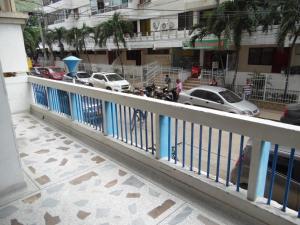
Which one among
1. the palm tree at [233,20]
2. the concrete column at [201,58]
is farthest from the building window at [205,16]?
the concrete column at [201,58]

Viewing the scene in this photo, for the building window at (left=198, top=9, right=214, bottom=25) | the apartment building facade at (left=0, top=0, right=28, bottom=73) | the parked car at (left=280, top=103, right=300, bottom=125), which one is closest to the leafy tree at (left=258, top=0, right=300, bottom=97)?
the building window at (left=198, top=9, right=214, bottom=25)

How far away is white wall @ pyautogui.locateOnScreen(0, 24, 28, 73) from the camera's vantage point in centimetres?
554

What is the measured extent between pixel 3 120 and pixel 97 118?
186 centimetres

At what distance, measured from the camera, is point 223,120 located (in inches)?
88.4

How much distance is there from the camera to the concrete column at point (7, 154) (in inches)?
96.5

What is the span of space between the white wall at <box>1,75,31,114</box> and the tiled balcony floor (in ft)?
9.56

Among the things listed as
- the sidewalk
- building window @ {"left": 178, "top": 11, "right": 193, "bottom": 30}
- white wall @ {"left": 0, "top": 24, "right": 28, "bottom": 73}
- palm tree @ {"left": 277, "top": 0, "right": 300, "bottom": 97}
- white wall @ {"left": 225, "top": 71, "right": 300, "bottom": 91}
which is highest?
building window @ {"left": 178, "top": 11, "right": 193, "bottom": 30}

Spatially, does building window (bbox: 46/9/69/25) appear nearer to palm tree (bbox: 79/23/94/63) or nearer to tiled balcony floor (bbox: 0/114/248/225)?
palm tree (bbox: 79/23/94/63)

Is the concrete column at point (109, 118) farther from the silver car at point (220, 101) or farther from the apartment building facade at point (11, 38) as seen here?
the silver car at point (220, 101)

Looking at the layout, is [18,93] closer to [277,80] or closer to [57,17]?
[277,80]

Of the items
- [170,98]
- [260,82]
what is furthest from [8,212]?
[260,82]

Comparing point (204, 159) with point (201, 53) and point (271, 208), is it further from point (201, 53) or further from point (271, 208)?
point (201, 53)

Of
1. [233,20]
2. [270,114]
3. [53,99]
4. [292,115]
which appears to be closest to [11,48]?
[53,99]

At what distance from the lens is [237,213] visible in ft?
7.70
